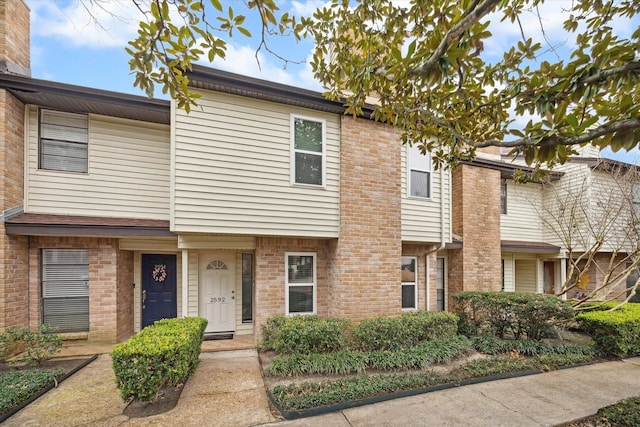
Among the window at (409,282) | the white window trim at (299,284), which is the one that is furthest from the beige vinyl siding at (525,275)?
the white window trim at (299,284)

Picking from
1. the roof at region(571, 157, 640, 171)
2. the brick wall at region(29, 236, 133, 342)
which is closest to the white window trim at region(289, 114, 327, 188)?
the brick wall at region(29, 236, 133, 342)

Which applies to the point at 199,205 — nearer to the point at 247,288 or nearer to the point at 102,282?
the point at 247,288

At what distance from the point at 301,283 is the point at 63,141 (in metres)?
6.41

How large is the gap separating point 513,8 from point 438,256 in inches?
303

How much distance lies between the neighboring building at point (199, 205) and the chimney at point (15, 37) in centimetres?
3

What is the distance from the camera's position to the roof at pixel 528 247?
35.7 ft

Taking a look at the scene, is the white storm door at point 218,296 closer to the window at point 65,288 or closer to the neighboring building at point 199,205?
the neighboring building at point 199,205

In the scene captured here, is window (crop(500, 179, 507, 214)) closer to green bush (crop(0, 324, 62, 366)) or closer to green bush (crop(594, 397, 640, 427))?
green bush (crop(594, 397, 640, 427))

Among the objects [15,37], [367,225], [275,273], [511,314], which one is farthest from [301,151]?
[15,37]

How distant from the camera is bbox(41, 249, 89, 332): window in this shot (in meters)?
6.69

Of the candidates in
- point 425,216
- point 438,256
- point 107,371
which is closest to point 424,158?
point 425,216

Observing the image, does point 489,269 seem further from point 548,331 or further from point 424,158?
point 424,158

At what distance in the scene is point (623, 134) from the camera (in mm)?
2650

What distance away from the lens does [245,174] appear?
634 cm
